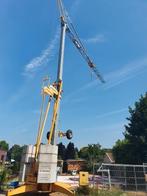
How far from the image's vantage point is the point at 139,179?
22.5 m

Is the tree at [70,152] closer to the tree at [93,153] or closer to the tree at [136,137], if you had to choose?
the tree at [93,153]

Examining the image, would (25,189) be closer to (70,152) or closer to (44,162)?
(44,162)

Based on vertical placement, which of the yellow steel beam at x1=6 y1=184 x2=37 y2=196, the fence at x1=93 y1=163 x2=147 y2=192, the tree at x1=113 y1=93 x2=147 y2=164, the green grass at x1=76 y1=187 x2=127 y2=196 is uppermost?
the tree at x1=113 y1=93 x2=147 y2=164

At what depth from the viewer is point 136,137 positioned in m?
35.3

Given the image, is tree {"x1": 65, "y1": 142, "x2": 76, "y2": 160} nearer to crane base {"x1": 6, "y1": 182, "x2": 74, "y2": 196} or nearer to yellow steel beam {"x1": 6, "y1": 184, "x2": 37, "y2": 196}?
crane base {"x1": 6, "y1": 182, "x2": 74, "y2": 196}

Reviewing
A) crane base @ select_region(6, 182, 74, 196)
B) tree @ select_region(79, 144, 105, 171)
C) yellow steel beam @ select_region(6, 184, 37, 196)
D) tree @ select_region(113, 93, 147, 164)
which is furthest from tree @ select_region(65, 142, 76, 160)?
yellow steel beam @ select_region(6, 184, 37, 196)

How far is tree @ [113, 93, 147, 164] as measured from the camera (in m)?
33.8

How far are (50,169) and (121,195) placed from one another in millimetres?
7673

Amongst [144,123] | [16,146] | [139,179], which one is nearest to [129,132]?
[144,123]

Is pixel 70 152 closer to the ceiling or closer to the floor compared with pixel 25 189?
closer to the ceiling

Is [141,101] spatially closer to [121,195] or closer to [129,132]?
[129,132]

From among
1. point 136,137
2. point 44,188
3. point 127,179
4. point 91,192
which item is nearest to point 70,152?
point 136,137

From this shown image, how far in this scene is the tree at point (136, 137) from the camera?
33.8 m

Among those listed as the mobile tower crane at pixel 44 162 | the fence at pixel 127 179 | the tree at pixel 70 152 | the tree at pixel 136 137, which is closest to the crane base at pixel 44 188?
the mobile tower crane at pixel 44 162
